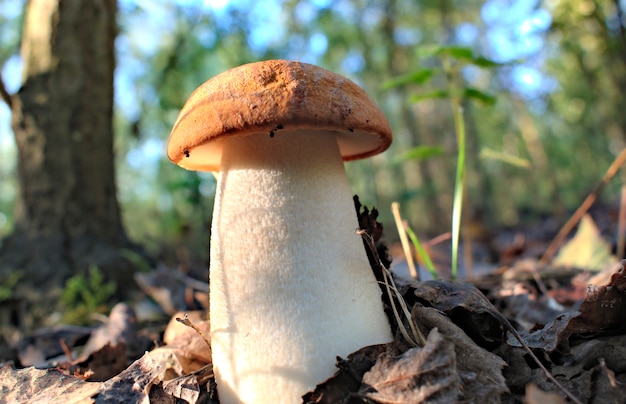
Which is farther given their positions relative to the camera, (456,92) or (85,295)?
(85,295)

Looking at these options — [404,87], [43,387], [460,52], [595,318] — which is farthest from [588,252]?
[404,87]

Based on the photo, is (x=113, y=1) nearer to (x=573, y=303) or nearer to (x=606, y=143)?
(x=573, y=303)

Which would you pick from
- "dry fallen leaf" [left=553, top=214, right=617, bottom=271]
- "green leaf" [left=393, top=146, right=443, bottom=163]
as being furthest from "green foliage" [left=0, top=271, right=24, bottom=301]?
"dry fallen leaf" [left=553, top=214, right=617, bottom=271]

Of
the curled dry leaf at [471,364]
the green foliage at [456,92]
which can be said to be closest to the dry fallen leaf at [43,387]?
the curled dry leaf at [471,364]

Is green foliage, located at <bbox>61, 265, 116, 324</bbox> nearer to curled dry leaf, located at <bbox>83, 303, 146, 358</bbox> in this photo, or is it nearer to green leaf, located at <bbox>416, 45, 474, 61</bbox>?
curled dry leaf, located at <bbox>83, 303, 146, 358</bbox>

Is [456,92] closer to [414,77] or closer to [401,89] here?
[414,77]
